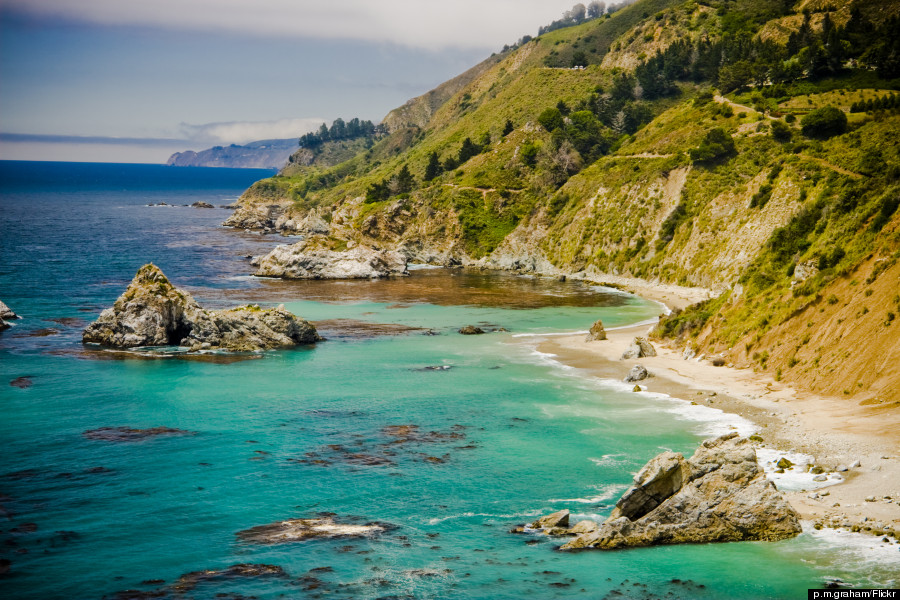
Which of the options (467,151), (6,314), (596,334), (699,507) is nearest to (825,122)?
(596,334)

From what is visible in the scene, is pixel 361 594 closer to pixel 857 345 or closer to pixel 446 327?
pixel 857 345

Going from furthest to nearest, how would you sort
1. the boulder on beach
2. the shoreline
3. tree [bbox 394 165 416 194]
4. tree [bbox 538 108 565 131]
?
tree [bbox 394 165 416 194] → tree [bbox 538 108 565 131] → the boulder on beach → the shoreline

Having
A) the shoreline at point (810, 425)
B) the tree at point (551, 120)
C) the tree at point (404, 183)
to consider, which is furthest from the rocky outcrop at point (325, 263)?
the shoreline at point (810, 425)

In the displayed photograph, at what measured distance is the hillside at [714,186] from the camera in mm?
45812

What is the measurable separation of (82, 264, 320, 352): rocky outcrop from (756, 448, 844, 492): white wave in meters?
41.6

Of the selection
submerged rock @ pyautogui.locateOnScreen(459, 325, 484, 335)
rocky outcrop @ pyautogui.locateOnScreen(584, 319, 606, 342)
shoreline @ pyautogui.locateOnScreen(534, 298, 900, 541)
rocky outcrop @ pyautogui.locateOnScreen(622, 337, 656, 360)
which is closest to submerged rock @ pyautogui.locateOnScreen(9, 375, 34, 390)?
submerged rock @ pyautogui.locateOnScreen(459, 325, 484, 335)

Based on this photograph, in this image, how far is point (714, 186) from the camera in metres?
96.0

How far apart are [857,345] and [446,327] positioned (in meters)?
39.6

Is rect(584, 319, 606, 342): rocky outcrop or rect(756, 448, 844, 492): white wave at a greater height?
rect(584, 319, 606, 342): rocky outcrop

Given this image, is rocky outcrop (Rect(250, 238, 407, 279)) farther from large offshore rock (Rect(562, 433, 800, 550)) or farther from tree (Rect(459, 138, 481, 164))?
large offshore rock (Rect(562, 433, 800, 550))

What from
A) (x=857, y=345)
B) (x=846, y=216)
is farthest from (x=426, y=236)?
(x=857, y=345)

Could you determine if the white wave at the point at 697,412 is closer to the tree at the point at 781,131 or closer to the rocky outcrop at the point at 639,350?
the rocky outcrop at the point at 639,350

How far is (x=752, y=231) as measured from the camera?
8294cm

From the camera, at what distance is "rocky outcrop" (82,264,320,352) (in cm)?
5997
